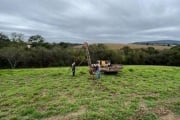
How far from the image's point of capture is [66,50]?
36938mm

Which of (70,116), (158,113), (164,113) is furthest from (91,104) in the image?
(164,113)

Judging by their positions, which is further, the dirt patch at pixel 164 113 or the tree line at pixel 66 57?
the tree line at pixel 66 57

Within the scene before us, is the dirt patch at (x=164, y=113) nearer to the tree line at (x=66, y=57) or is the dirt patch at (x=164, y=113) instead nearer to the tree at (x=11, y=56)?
the tree line at (x=66, y=57)

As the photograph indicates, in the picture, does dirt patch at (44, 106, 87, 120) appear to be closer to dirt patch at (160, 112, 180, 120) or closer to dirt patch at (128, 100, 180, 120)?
dirt patch at (128, 100, 180, 120)

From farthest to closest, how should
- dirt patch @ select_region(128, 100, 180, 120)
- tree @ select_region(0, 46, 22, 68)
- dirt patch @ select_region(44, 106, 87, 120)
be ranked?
tree @ select_region(0, 46, 22, 68) → dirt patch @ select_region(128, 100, 180, 120) → dirt patch @ select_region(44, 106, 87, 120)

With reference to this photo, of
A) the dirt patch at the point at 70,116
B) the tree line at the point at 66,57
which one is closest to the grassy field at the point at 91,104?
the dirt patch at the point at 70,116

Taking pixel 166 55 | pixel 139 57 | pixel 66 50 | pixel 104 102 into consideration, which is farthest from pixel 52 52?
pixel 104 102

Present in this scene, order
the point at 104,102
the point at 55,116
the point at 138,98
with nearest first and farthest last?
the point at 55,116 → the point at 104,102 → the point at 138,98

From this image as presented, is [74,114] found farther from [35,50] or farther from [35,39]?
[35,39]

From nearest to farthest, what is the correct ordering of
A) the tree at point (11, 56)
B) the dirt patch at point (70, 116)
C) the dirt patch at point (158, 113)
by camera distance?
the dirt patch at point (70, 116) < the dirt patch at point (158, 113) < the tree at point (11, 56)

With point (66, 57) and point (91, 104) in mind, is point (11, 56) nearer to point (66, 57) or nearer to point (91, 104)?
point (66, 57)

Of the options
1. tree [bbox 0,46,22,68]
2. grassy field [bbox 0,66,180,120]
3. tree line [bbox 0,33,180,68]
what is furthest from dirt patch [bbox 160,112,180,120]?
tree [bbox 0,46,22,68]

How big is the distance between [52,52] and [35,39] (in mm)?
17892

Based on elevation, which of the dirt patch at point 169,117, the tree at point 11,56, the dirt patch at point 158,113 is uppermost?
the tree at point 11,56
